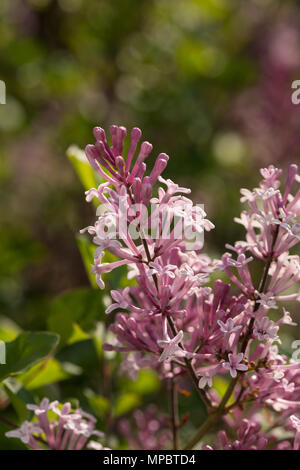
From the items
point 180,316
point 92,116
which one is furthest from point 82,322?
point 92,116

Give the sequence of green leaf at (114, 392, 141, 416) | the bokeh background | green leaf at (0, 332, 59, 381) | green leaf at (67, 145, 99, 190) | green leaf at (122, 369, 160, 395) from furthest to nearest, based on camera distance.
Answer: the bokeh background, green leaf at (122, 369, 160, 395), green leaf at (114, 392, 141, 416), green leaf at (67, 145, 99, 190), green leaf at (0, 332, 59, 381)

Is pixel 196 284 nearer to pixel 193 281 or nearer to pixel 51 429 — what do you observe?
pixel 193 281

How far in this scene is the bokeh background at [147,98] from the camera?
2723 millimetres

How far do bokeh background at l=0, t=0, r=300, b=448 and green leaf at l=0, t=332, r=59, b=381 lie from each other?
1.33 m

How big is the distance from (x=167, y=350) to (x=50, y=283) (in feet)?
7.59

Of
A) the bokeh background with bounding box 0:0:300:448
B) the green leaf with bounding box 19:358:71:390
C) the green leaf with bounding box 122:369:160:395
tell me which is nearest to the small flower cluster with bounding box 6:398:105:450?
the green leaf with bounding box 19:358:71:390

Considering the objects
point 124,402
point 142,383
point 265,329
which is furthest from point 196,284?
point 142,383

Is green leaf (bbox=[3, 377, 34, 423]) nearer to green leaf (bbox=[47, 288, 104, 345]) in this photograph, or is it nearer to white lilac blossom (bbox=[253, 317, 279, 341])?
green leaf (bbox=[47, 288, 104, 345])

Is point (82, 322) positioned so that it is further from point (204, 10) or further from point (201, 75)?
point (204, 10)

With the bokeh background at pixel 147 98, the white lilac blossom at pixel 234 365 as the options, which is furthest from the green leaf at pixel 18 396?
the bokeh background at pixel 147 98

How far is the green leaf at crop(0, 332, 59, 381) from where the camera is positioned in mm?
984

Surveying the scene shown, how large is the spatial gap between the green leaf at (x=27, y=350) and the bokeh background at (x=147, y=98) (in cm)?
133

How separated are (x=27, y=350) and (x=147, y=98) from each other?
1941 millimetres

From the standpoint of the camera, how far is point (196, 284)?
2.78 ft
